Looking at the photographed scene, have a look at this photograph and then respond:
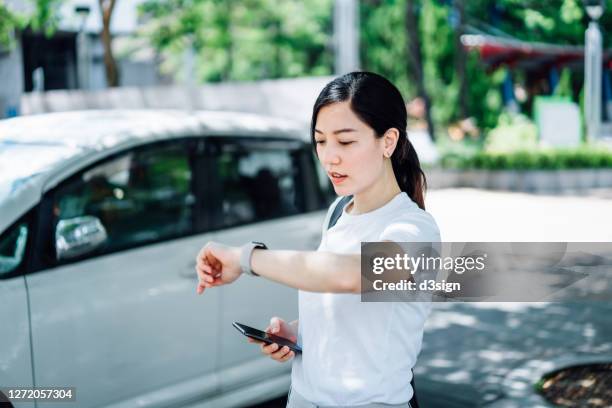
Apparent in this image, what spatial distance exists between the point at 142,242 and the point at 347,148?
2.35 meters

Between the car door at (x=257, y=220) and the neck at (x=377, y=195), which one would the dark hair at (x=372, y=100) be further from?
the car door at (x=257, y=220)

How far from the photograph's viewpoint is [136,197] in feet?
16.3

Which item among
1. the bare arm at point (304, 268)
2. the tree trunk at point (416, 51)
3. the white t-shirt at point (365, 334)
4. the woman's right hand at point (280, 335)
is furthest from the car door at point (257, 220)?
the tree trunk at point (416, 51)

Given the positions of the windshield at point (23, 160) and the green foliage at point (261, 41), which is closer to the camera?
the windshield at point (23, 160)

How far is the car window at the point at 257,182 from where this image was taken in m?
4.54

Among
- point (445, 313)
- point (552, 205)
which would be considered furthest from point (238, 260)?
point (552, 205)

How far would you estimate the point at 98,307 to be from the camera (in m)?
3.62

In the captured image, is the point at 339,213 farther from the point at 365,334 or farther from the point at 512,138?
the point at 512,138

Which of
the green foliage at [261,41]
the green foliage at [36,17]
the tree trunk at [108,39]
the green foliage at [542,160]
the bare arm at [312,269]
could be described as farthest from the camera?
the green foliage at [261,41]

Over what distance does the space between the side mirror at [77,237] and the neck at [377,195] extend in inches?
78.9

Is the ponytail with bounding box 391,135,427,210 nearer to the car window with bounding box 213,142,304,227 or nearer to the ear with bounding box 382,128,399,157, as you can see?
the ear with bounding box 382,128,399,157

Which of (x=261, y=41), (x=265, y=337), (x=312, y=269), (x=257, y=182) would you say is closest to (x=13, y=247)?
(x=257, y=182)

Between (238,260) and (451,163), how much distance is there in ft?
57.6

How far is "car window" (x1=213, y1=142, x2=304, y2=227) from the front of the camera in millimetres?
4543
